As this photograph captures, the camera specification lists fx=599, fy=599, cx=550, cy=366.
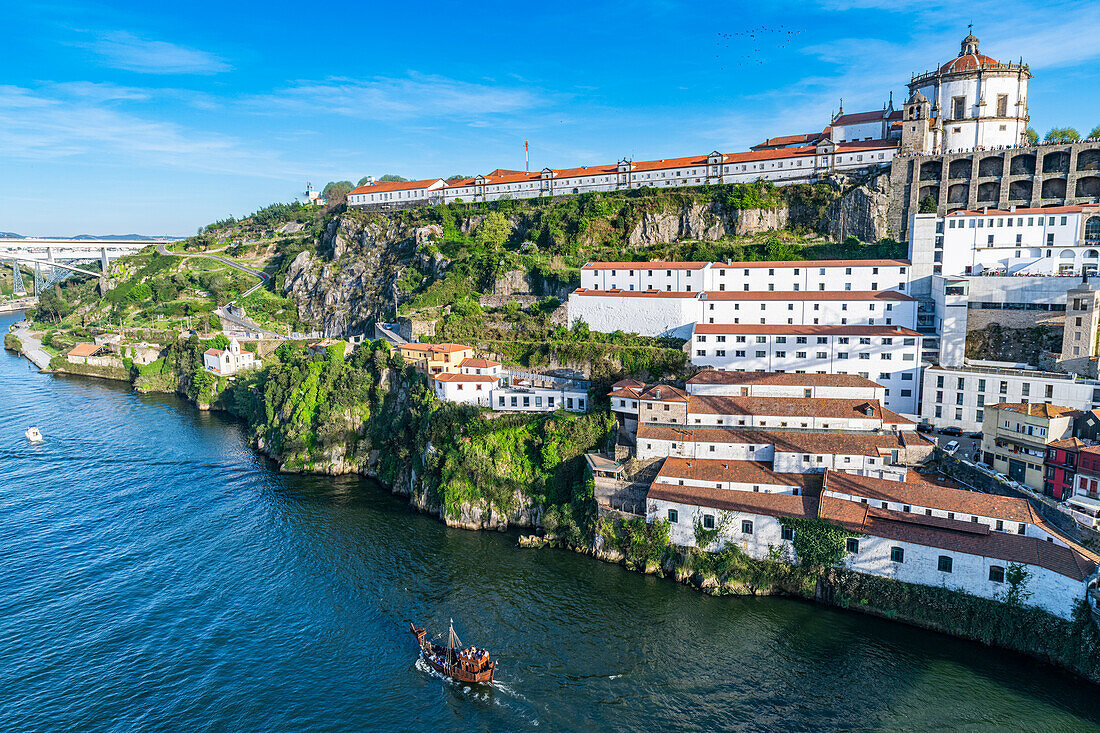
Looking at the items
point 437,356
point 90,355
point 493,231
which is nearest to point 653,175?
point 493,231

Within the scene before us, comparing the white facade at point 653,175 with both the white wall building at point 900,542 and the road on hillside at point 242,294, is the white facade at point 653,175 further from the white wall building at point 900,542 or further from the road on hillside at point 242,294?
the white wall building at point 900,542

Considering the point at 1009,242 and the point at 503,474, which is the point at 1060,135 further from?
the point at 503,474

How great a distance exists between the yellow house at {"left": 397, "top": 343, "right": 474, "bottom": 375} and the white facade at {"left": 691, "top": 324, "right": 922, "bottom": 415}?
1934cm

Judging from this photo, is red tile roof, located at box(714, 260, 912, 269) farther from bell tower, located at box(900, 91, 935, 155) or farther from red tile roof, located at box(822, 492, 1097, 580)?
red tile roof, located at box(822, 492, 1097, 580)

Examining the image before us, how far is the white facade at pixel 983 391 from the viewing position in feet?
119

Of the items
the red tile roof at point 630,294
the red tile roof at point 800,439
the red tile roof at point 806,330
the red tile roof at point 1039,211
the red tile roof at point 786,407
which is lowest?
the red tile roof at point 800,439

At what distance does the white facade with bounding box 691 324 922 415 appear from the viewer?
4416 centimetres

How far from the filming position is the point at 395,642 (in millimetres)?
28844

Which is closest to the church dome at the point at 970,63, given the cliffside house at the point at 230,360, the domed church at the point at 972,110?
the domed church at the point at 972,110

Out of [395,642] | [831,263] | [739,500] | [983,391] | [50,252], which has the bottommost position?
[395,642]

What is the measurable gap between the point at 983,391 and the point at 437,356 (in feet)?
129

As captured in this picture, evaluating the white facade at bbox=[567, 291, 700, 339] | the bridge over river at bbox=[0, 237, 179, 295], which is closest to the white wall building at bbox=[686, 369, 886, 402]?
the white facade at bbox=[567, 291, 700, 339]

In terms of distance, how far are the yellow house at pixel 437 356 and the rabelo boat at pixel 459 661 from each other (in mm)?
25285

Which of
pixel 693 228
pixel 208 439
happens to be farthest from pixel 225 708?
pixel 693 228
